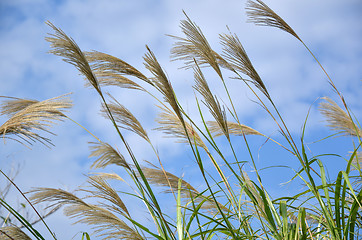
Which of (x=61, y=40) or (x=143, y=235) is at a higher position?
(x=61, y=40)

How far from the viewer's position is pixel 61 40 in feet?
6.33

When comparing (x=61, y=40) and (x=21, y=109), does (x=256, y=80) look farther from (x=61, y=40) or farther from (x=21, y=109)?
(x=21, y=109)

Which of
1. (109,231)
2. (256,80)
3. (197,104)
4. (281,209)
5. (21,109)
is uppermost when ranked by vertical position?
(256,80)

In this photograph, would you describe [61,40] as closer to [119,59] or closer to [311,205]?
[119,59]

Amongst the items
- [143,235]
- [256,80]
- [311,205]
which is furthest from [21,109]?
[311,205]

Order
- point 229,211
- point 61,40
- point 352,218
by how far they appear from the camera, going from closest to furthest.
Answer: point 61,40 < point 352,218 < point 229,211

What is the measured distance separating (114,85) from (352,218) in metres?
1.47

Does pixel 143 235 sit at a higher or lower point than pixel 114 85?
lower

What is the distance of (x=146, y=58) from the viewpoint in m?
2.03

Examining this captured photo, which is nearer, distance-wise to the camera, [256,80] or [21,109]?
[21,109]

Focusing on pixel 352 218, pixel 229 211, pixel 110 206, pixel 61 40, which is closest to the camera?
pixel 61 40

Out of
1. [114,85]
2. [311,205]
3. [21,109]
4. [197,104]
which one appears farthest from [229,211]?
[21,109]

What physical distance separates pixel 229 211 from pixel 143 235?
22.1 inches

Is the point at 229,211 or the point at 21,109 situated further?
the point at 229,211
